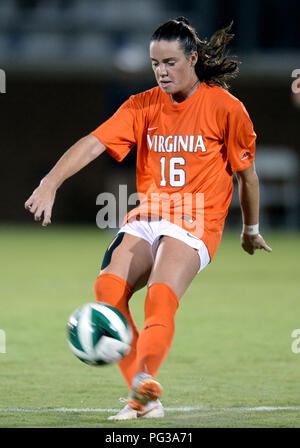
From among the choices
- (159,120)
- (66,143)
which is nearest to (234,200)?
(66,143)

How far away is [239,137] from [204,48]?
56 cm

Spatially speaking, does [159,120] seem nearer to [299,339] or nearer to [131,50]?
[299,339]

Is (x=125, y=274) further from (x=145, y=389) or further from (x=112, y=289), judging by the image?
(x=145, y=389)

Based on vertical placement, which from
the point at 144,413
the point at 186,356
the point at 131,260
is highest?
the point at 131,260

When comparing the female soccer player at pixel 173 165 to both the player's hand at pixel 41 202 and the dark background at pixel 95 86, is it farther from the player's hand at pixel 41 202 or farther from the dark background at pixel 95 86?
the dark background at pixel 95 86

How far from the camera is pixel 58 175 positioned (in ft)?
15.8

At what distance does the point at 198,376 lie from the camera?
635 centimetres

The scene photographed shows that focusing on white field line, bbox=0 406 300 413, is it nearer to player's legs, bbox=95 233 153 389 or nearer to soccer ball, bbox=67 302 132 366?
player's legs, bbox=95 233 153 389

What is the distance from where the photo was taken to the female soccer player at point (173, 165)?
4938 millimetres

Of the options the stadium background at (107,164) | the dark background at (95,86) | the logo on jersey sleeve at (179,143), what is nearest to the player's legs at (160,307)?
the logo on jersey sleeve at (179,143)

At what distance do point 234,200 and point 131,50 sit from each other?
4483 mm

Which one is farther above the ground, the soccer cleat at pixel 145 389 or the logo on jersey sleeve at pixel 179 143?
the logo on jersey sleeve at pixel 179 143

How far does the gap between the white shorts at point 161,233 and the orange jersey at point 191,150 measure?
0.04 meters

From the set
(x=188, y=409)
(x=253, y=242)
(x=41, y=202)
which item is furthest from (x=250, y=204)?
(x=41, y=202)
